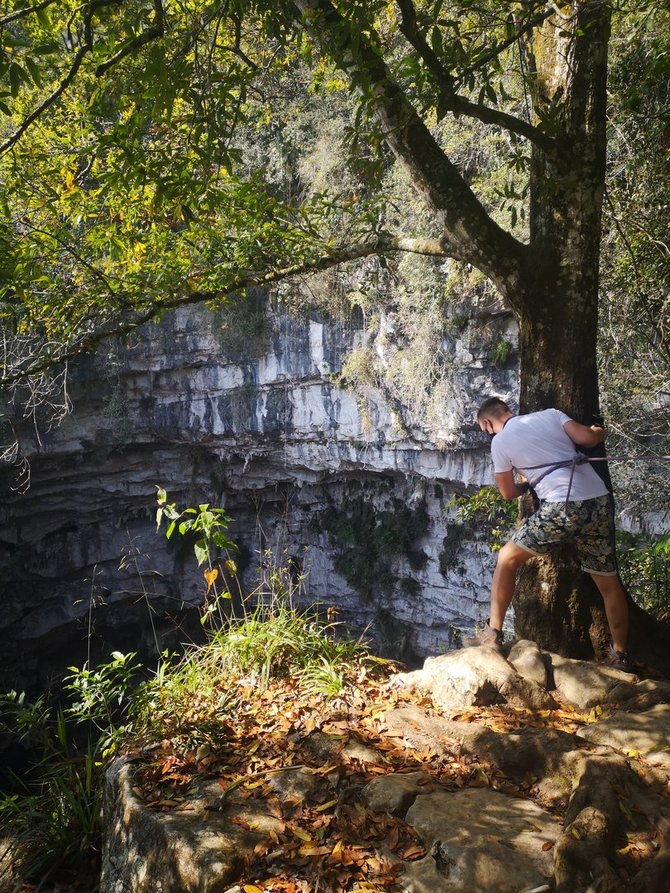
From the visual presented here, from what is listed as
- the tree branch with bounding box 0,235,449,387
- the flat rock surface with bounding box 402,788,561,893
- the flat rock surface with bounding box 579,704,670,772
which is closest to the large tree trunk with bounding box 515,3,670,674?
the tree branch with bounding box 0,235,449,387

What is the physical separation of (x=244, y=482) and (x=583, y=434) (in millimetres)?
15226

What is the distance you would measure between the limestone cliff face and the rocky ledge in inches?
394

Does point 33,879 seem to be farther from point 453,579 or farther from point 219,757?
point 453,579

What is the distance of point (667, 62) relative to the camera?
10.7ft

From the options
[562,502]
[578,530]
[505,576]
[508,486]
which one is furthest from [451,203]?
[505,576]

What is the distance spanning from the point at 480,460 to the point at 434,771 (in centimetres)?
1069

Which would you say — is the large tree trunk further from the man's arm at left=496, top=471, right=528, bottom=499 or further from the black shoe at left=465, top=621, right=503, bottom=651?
the man's arm at left=496, top=471, right=528, bottom=499

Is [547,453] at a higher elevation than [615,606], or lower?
higher

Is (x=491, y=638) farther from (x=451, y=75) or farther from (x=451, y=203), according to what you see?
(x=451, y=75)

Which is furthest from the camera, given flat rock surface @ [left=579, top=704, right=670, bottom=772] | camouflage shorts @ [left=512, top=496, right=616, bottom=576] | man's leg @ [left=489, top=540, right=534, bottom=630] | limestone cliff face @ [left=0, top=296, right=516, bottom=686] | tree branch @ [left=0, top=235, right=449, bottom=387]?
limestone cliff face @ [left=0, top=296, right=516, bottom=686]

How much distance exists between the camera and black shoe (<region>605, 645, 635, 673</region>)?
285cm

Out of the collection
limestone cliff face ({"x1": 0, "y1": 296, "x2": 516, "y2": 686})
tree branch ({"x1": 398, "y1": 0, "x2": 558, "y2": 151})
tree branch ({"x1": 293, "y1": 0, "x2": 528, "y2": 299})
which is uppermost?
tree branch ({"x1": 398, "y1": 0, "x2": 558, "y2": 151})

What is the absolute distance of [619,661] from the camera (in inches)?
113

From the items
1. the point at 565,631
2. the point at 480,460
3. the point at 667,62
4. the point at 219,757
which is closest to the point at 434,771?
the point at 219,757
